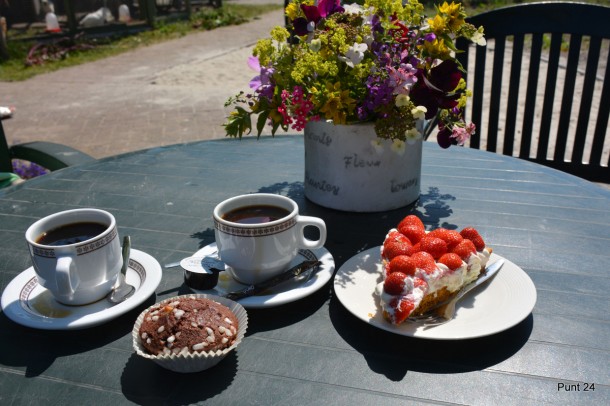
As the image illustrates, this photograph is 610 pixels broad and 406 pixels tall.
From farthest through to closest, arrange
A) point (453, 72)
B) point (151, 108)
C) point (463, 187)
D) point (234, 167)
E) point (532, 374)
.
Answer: point (151, 108) < point (234, 167) < point (463, 187) < point (453, 72) < point (532, 374)

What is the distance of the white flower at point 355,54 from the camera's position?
1289 mm

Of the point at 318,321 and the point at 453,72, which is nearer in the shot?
the point at 318,321

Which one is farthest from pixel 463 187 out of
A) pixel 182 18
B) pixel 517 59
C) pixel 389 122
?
pixel 182 18

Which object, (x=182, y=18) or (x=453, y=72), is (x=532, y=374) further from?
(x=182, y=18)

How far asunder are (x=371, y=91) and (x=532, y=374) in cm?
68

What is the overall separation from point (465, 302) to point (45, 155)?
5.93 feet

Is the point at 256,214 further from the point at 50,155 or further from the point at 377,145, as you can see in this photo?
the point at 50,155

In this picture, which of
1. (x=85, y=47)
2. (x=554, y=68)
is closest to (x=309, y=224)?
(x=554, y=68)

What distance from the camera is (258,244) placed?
3.62ft

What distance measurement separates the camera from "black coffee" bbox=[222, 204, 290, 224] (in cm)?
119

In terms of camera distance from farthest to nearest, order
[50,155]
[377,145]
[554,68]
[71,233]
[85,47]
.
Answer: [85,47]
[554,68]
[50,155]
[377,145]
[71,233]

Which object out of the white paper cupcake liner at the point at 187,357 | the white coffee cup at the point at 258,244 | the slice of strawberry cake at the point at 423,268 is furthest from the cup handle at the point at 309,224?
the white paper cupcake liner at the point at 187,357

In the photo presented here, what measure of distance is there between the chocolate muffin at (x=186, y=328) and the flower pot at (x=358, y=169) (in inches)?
22.6

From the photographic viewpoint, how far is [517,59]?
2465 mm
